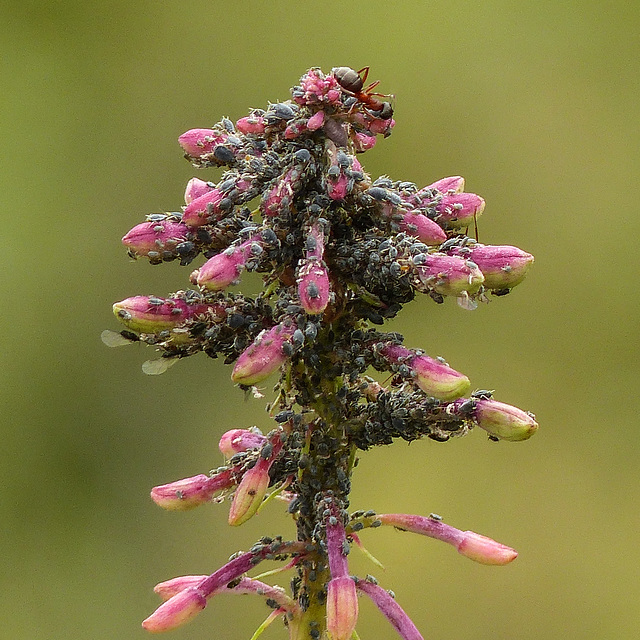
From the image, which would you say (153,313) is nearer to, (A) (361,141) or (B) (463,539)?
(A) (361,141)

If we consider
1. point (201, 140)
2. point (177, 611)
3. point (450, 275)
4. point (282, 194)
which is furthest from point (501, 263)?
point (177, 611)

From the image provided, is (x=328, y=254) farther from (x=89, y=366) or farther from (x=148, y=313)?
(x=89, y=366)

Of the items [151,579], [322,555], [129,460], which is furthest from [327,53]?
[322,555]

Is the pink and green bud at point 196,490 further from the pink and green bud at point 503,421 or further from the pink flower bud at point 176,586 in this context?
the pink and green bud at point 503,421

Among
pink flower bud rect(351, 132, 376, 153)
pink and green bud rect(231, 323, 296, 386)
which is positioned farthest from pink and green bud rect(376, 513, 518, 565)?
pink flower bud rect(351, 132, 376, 153)

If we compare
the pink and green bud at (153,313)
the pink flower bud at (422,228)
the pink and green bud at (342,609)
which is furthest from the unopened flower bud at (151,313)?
the pink and green bud at (342,609)

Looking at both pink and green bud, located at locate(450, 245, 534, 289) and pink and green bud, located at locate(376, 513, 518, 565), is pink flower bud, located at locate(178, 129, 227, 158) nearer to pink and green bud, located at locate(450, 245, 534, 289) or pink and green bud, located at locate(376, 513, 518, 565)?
pink and green bud, located at locate(450, 245, 534, 289)
